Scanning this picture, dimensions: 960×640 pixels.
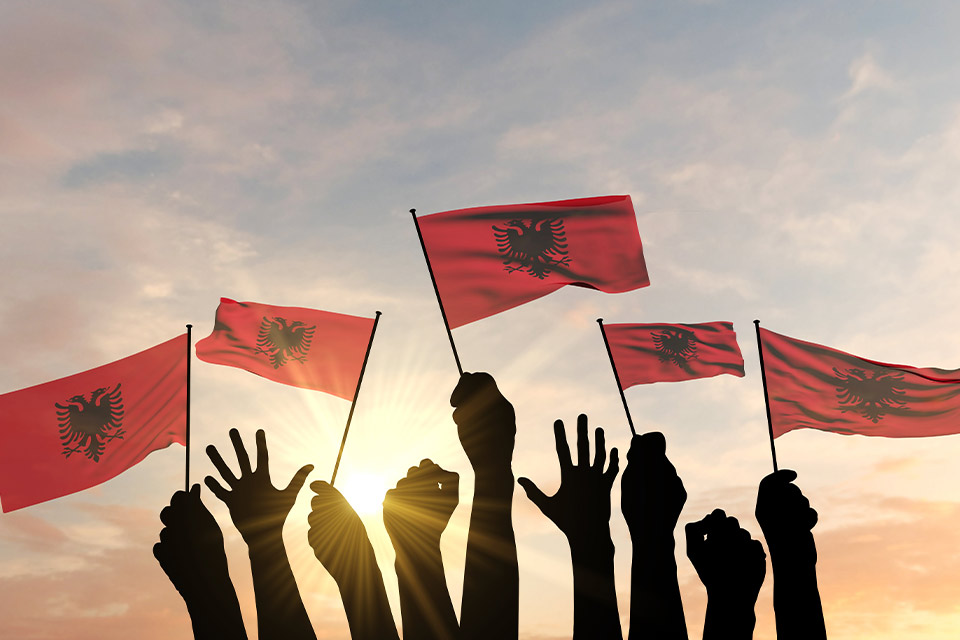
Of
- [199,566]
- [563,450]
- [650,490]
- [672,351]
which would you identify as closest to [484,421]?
[563,450]

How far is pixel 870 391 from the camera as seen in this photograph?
50.3 ft

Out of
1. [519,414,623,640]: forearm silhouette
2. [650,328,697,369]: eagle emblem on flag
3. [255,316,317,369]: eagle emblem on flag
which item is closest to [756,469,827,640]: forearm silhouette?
[519,414,623,640]: forearm silhouette

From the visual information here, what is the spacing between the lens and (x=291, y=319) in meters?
14.1

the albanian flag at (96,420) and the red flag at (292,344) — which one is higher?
the red flag at (292,344)

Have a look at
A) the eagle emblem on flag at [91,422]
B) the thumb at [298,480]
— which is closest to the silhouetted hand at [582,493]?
the thumb at [298,480]

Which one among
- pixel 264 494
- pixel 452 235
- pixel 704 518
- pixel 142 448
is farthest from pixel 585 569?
pixel 142 448

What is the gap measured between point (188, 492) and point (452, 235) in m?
5.79

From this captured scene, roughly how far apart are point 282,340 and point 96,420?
3.49 m

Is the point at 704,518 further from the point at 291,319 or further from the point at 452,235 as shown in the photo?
the point at 291,319

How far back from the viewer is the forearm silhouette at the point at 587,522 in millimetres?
8344

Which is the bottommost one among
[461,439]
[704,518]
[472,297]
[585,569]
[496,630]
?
[496,630]

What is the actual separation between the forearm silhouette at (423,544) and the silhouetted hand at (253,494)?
4.95ft

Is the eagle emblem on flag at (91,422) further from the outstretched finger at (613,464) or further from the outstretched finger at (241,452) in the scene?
the outstretched finger at (613,464)

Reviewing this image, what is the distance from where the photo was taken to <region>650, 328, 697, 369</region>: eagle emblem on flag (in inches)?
627
